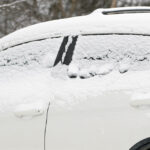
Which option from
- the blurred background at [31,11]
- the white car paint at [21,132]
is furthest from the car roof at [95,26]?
the blurred background at [31,11]

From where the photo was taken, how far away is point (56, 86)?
12.3 feet

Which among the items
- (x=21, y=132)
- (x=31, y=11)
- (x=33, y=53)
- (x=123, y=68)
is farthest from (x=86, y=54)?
(x=31, y=11)

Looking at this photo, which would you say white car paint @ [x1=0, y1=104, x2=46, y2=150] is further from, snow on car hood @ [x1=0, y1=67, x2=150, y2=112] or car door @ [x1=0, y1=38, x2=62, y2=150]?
snow on car hood @ [x1=0, y1=67, x2=150, y2=112]

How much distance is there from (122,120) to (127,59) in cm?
50

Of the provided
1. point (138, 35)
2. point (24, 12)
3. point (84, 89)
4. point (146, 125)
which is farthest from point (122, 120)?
point (24, 12)

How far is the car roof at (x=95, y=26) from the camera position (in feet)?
12.1

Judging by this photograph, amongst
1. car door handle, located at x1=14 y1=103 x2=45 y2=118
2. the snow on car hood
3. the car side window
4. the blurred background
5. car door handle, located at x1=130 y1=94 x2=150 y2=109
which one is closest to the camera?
car door handle, located at x1=130 y1=94 x2=150 y2=109

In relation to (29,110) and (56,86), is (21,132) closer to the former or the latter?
(29,110)

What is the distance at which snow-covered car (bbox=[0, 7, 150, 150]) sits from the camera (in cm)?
347

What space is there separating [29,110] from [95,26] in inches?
33.5

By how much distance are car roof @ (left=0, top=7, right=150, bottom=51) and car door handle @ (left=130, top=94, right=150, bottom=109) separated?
51cm

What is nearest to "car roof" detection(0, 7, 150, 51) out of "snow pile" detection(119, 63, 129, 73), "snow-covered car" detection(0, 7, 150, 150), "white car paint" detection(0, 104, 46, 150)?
"snow-covered car" detection(0, 7, 150, 150)

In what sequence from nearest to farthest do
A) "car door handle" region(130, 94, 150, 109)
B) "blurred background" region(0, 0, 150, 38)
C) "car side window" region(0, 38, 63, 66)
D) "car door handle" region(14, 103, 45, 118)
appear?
1. "car door handle" region(130, 94, 150, 109)
2. "car door handle" region(14, 103, 45, 118)
3. "car side window" region(0, 38, 63, 66)
4. "blurred background" region(0, 0, 150, 38)

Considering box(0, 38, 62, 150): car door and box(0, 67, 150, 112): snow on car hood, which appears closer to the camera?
box(0, 67, 150, 112): snow on car hood
